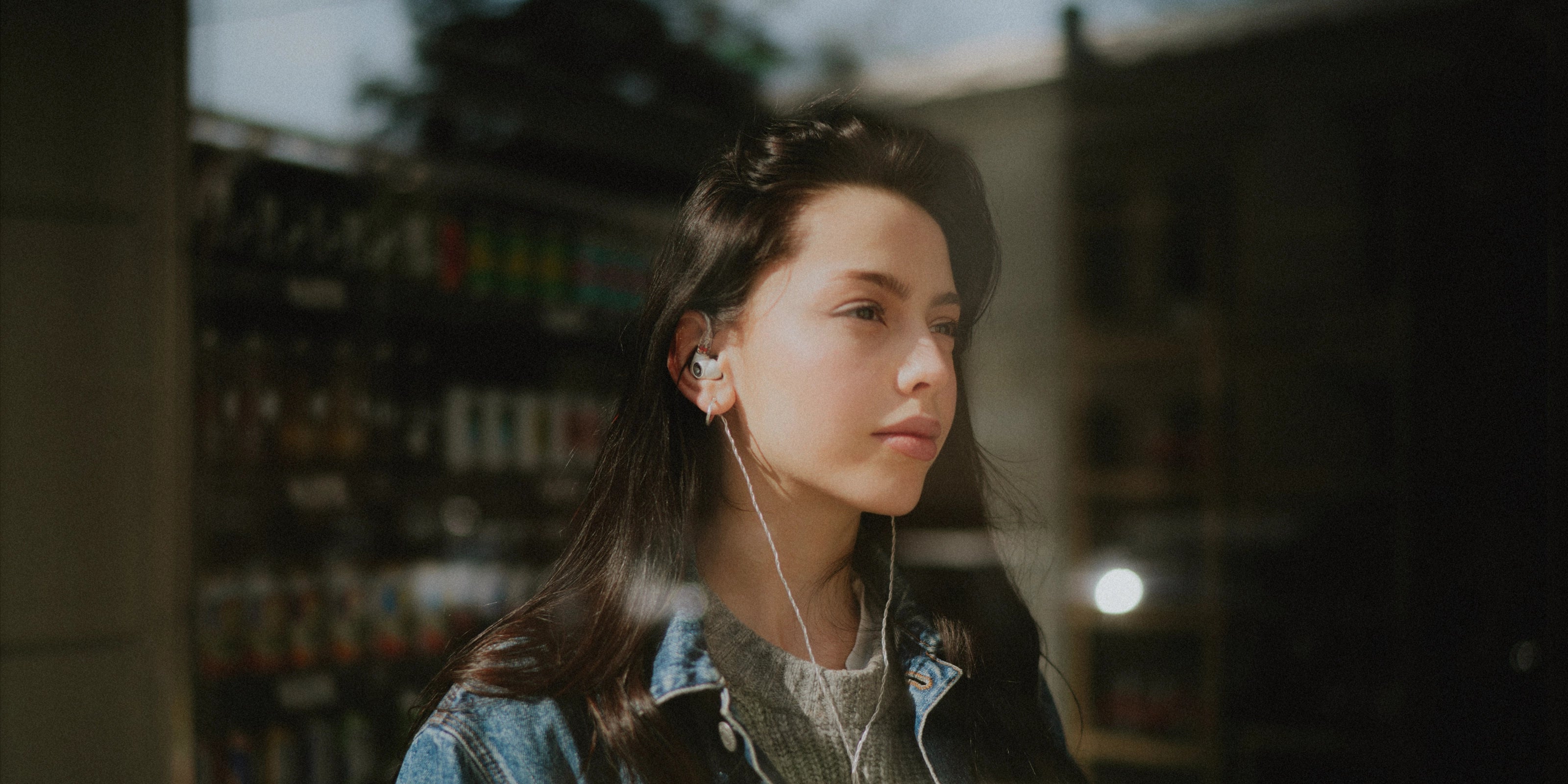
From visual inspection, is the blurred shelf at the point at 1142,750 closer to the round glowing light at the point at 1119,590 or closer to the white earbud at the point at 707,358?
the round glowing light at the point at 1119,590

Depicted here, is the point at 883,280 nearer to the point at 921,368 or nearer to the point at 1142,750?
the point at 921,368

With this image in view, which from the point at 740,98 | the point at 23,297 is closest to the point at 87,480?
the point at 23,297

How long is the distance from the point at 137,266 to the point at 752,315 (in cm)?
96

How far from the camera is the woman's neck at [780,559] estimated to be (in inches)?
35.6

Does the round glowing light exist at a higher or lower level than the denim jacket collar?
lower

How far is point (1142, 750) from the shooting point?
300cm

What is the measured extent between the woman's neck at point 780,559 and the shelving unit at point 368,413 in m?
0.80

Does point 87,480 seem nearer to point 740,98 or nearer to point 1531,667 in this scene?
point 740,98

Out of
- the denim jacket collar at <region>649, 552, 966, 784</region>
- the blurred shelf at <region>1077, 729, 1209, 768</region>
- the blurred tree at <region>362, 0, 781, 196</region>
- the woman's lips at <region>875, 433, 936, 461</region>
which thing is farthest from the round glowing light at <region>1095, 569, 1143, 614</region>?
the woman's lips at <region>875, 433, 936, 461</region>

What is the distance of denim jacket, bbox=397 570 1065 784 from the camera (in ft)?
2.65

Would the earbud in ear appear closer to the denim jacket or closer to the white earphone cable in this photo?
the white earphone cable

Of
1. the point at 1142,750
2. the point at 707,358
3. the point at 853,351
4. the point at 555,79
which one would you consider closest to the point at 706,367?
the point at 707,358

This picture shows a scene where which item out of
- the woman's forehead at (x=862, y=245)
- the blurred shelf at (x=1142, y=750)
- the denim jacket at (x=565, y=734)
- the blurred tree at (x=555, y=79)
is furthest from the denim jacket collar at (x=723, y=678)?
the blurred shelf at (x=1142, y=750)

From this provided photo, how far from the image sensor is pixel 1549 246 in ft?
4.64
